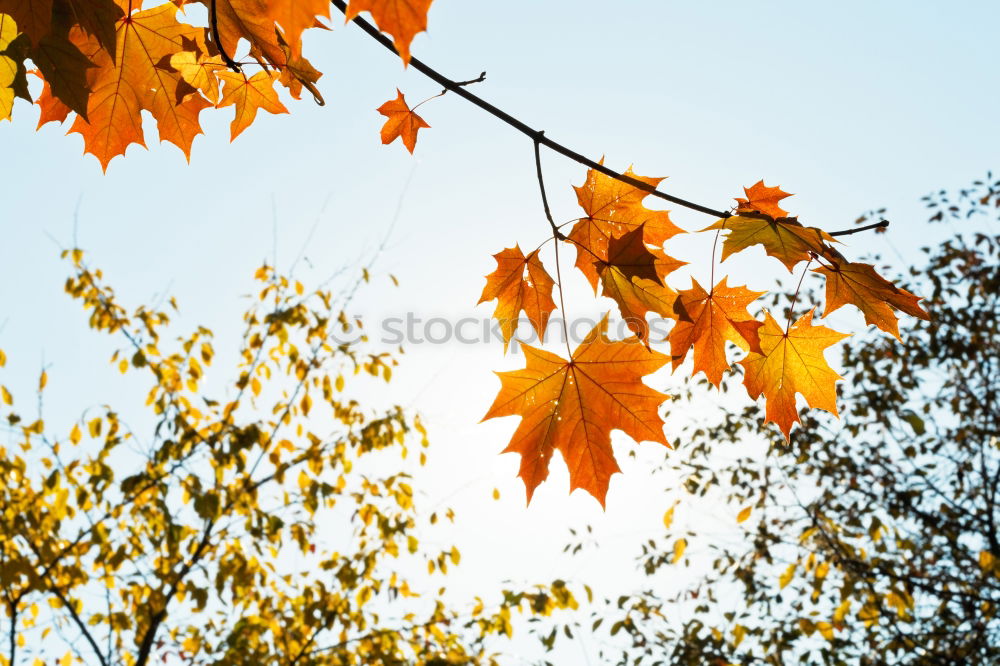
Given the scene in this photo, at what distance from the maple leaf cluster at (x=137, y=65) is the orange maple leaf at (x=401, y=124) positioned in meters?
0.21

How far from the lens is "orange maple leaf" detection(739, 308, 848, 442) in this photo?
151 cm

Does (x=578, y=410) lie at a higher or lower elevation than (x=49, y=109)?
lower

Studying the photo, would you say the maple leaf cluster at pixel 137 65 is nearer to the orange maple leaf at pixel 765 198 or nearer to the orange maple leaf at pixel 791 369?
the orange maple leaf at pixel 765 198

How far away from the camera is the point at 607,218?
1.54 meters

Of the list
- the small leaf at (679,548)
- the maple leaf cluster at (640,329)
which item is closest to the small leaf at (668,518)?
the small leaf at (679,548)

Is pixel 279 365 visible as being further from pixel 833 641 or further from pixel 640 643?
pixel 833 641

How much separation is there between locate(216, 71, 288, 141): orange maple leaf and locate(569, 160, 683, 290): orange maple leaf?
690mm

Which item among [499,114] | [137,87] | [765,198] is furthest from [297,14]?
[765,198]

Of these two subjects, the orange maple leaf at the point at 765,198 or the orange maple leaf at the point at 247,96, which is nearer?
the orange maple leaf at the point at 765,198

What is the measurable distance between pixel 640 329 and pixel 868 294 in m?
0.43

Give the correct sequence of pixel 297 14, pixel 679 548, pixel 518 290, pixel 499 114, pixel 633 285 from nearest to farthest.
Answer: pixel 297 14, pixel 499 114, pixel 633 285, pixel 518 290, pixel 679 548

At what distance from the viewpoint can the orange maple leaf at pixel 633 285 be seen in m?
1.23

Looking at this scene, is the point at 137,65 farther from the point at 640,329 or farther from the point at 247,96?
the point at 640,329

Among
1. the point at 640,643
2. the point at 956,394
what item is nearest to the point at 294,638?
the point at 640,643
